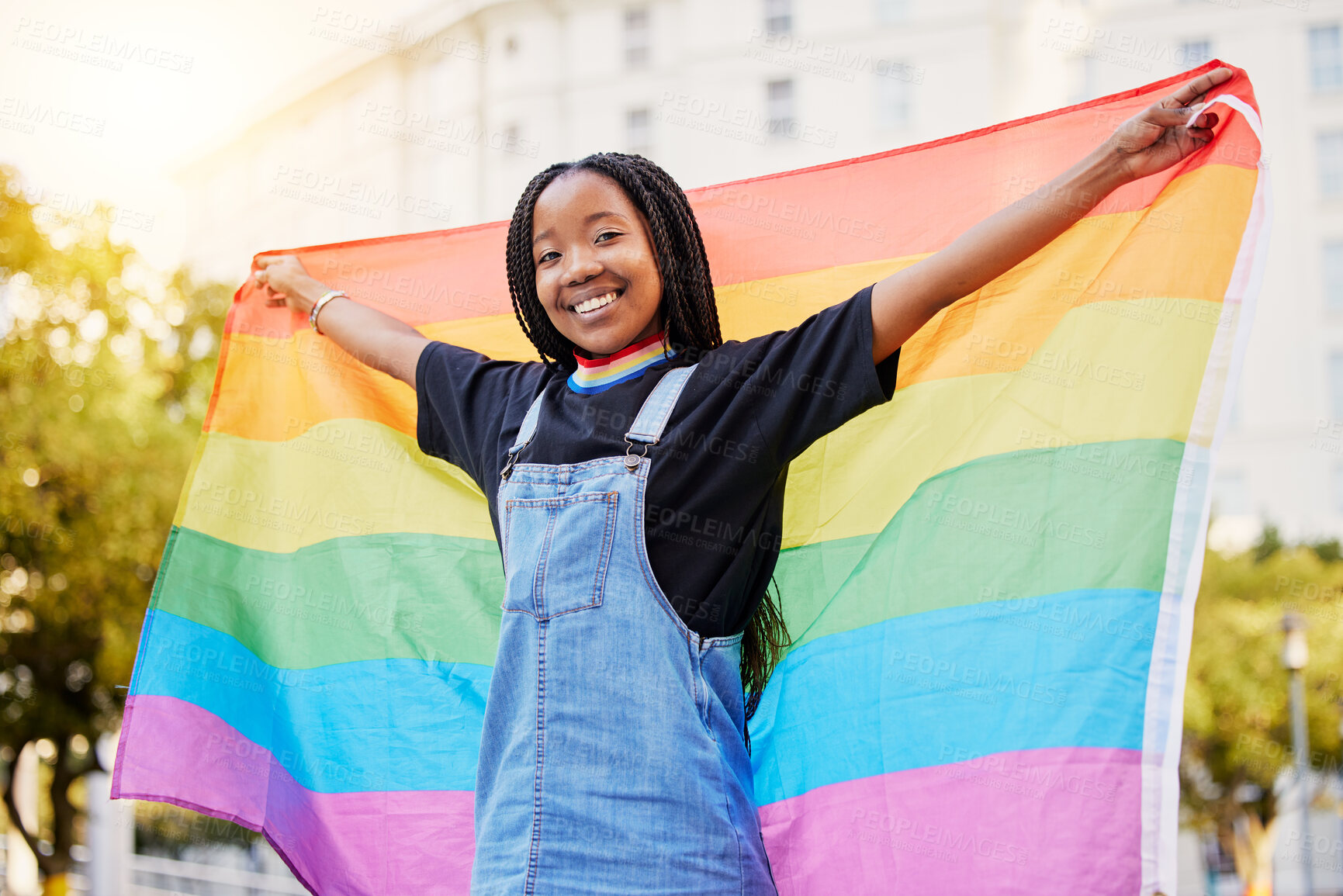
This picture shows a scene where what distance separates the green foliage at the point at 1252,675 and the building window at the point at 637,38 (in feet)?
55.2

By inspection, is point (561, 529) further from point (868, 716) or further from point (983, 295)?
point (983, 295)

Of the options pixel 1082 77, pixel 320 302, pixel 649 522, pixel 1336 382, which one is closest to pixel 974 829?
pixel 649 522

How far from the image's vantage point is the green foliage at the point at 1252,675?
63.9ft

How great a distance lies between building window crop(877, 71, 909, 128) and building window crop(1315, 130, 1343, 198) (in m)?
12.2

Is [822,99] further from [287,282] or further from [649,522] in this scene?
[649,522]

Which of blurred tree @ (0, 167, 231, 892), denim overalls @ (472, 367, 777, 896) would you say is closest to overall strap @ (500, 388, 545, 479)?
denim overalls @ (472, 367, 777, 896)

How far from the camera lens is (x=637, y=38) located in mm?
26766

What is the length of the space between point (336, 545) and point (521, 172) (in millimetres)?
24425

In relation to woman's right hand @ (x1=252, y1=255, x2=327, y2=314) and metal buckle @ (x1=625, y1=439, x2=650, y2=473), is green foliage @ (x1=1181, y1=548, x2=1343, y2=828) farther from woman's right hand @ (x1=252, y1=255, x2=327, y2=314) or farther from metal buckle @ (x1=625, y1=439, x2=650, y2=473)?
metal buckle @ (x1=625, y1=439, x2=650, y2=473)

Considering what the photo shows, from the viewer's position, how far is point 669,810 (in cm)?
180

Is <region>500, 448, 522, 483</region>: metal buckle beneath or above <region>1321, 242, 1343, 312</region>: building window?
beneath

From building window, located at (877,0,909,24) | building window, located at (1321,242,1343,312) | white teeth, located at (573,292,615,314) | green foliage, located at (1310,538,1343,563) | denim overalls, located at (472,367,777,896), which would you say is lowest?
green foliage, located at (1310,538,1343,563)

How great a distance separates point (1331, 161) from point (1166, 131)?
31.7 meters

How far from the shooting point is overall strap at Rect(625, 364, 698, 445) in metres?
1.95
